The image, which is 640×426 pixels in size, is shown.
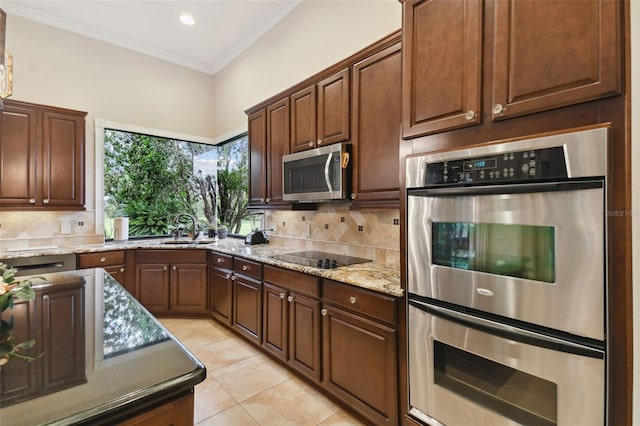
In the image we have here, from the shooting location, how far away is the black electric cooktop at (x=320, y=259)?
232 centimetres

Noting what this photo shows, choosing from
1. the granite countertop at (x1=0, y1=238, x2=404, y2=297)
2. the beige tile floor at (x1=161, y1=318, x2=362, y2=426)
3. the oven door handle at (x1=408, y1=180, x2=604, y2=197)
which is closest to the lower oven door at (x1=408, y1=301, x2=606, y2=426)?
the granite countertop at (x1=0, y1=238, x2=404, y2=297)

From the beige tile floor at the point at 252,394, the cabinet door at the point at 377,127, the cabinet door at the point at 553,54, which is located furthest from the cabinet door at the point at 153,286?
the cabinet door at the point at 553,54

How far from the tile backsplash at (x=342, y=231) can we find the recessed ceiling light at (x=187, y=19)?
97.6 inches

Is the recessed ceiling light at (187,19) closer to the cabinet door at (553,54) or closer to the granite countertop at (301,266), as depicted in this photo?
the granite countertop at (301,266)

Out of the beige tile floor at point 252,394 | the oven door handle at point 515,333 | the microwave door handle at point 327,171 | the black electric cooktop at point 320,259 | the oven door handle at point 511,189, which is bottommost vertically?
the beige tile floor at point 252,394

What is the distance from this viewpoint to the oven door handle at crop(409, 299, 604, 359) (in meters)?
1.06

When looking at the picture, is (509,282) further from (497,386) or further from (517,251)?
(497,386)

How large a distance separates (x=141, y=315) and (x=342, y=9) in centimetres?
295

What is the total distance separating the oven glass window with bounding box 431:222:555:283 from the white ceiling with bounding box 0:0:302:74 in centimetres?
319

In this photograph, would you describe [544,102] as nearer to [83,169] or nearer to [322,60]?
[322,60]

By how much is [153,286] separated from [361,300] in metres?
3.00

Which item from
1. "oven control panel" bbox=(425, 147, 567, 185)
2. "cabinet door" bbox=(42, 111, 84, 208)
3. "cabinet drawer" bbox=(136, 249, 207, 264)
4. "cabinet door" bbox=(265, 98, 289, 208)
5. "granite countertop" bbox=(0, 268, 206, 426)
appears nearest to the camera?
"granite countertop" bbox=(0, 268, 206, 426)

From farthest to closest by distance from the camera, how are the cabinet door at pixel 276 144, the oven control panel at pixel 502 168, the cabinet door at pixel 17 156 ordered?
the cabinet door at pixel 17 156 < the cabinet door at pixel 276 144 < the oven control panel at pixel 502 168

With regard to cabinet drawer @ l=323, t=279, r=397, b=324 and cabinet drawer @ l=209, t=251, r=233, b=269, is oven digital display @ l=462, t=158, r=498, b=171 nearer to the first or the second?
cabinet drawer @ l=323, t=279, r=397, b=324
